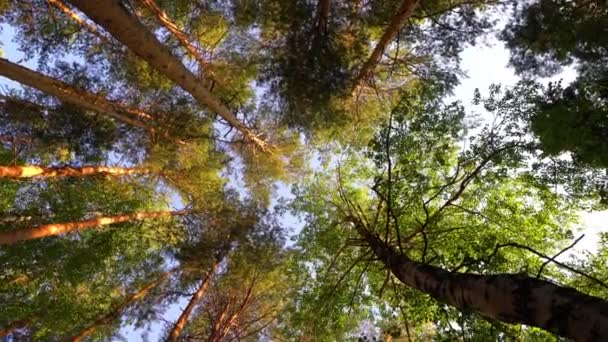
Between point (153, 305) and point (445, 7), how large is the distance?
450 inches

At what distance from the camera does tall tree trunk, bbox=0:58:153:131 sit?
6.85 meters

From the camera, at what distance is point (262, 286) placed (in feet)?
40.1

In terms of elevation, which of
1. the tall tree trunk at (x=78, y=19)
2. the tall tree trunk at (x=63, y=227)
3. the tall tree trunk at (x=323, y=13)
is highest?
the tall tree trunk at (x=78, y=19)

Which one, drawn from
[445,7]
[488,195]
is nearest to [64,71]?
[445,7]

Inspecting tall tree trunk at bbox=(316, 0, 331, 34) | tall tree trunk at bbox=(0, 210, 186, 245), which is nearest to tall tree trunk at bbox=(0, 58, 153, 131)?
tall tree trunk at bbox=(0, 210, 186, 245)

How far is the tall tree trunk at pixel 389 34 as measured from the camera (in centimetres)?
667

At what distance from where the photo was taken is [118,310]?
11.3 metres

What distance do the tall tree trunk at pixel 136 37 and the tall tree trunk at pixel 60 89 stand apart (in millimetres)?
2756

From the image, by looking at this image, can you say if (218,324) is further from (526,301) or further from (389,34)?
(526,301)

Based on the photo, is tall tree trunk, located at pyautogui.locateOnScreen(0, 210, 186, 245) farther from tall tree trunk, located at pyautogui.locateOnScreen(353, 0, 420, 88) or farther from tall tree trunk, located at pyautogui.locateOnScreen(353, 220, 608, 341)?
tall tree trunk, located at pyautogui.locateOnScreen(353, 220, 608, 341)

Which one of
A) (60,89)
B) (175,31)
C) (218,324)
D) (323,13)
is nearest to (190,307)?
(218,324)

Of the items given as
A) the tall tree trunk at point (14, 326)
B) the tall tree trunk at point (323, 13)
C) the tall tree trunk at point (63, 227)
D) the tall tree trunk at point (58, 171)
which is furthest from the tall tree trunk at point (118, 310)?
the tall tree trunk at point (323, 13)

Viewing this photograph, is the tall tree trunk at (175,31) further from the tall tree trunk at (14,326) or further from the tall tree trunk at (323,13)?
the tall tree trunk at (14,326)

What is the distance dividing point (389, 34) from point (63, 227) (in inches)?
311
